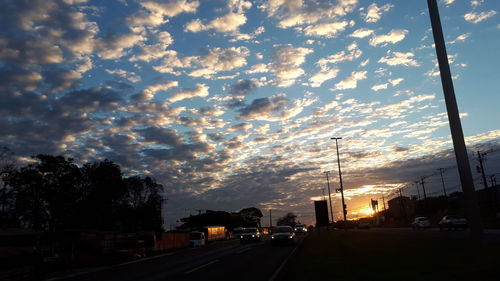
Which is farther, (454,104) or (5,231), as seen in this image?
(5,231)

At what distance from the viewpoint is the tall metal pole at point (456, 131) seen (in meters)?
8.96

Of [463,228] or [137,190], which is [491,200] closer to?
[463,228]

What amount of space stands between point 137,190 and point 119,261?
71221 mm

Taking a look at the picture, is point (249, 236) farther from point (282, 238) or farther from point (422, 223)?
point (422, 223)

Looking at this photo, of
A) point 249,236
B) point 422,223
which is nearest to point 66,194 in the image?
point 249,236

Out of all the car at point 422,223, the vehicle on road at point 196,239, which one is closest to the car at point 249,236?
the vehicle on road at point 196,239

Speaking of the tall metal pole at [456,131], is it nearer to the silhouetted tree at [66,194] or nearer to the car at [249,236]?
the car at [249,236]

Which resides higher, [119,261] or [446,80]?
[446,80]

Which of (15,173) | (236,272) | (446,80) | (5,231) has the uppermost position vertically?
(15,173)

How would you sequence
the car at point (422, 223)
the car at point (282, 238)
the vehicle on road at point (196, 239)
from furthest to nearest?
the vehicle on road at point (196, 239), the car at point (422, 223), the car at point (282, 238)

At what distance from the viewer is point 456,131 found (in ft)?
31.6

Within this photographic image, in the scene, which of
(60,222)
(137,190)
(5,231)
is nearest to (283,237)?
(5,231)

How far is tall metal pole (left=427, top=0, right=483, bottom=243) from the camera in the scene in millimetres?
8961

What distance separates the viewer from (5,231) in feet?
88.0
